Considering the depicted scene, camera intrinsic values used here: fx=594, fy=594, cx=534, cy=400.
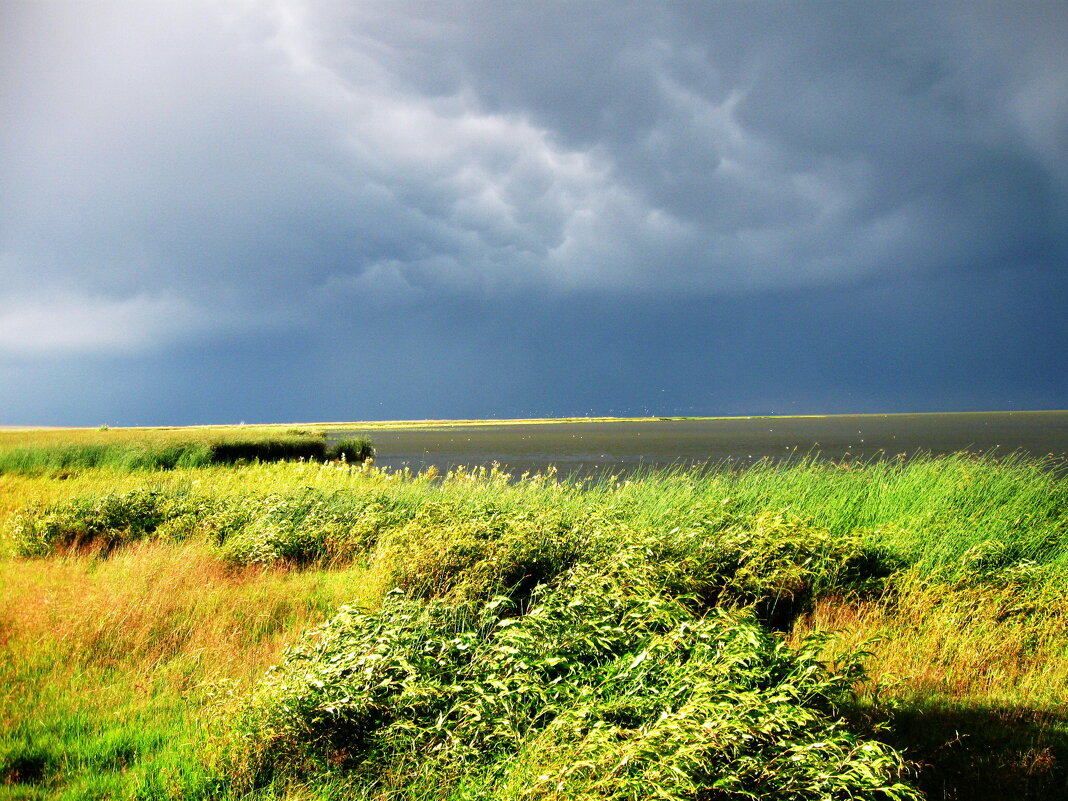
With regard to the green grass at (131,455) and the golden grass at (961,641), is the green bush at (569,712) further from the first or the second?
the green grass at (131,455)

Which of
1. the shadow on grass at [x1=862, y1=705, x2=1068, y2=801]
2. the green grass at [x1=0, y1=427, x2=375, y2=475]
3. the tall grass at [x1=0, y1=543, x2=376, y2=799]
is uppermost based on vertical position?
the green grass at [x1=0, y1=427, x2=375, y2=475]

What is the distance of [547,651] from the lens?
193 inches

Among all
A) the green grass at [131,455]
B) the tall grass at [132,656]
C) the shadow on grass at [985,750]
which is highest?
the green grass at [131,455]

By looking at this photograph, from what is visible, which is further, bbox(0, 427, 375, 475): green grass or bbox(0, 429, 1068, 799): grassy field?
bbox(0, 427, 375, 475): green grass

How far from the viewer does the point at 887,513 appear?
42.6 ft

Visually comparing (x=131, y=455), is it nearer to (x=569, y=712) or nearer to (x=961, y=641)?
(x=569, y=712)

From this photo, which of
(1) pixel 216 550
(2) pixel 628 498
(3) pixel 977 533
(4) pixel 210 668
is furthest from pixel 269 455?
(3) pixel 977 533

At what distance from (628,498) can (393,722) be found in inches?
357

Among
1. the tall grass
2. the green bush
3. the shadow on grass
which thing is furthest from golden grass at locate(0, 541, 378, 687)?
the shadow on grass

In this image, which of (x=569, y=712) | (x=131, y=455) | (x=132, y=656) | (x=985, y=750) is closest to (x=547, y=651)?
(x=569, y=712)

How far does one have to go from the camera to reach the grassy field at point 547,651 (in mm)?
3941

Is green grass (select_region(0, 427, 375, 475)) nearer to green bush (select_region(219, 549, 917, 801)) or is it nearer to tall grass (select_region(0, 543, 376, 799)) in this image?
tall grass (select_region(0, 543, 376, 799))

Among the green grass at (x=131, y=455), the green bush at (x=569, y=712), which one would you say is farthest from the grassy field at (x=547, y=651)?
the green grass at (x=131, y=455)

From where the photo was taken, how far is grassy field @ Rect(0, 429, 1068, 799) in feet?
12.9
